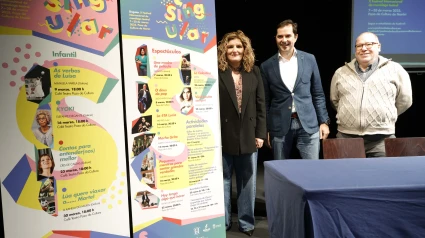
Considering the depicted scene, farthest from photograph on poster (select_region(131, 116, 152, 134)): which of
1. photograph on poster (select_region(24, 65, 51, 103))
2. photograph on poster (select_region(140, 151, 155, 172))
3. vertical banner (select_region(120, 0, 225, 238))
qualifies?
photograph on poster (select_region(24, 65, 51, 103))

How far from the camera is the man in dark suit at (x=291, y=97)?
9.05 feet

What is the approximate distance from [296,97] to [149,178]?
1.36 m

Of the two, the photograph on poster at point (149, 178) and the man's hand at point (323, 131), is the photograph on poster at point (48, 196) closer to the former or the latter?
the photograph on poster at point (149, 178)

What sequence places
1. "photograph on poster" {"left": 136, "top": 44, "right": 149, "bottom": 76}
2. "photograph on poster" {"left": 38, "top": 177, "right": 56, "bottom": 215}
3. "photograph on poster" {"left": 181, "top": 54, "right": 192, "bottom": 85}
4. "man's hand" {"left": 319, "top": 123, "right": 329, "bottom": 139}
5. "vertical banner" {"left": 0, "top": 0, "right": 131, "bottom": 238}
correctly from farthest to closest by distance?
"man's hand" {"left": 319, "top": 123, "right": 329, "bottom": 139}, "photograph on poster" {"left": 181, "top": 54, "right": 192, "bottom": 85}, "photograph on poster" {"left": 136, "top": 44, "right": 149, "bottom": 76}, "photograph on poster" {"left": 38, "top": 177, "right": 56, "bottom": 215}, "vertical banner" {"left": 0, "top": 0, "right": 131, "bottom": 238}

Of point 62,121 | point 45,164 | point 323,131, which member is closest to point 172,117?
point 62,121

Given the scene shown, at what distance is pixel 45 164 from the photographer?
1.85 meters

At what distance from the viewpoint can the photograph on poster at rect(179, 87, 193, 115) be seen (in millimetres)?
2209

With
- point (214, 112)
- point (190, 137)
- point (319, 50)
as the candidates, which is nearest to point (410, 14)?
point (319, 50)

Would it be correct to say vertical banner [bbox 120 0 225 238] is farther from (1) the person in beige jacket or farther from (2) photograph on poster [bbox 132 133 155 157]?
(1) the person in beige jacket

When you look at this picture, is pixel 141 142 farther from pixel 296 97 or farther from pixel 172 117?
pixel 296 97

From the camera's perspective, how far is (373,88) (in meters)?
2.70

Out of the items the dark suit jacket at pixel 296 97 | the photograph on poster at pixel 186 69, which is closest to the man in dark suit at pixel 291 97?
the dark suit jacket at pixel 296 97

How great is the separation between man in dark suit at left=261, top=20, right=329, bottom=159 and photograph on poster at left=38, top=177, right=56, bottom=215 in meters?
1.72

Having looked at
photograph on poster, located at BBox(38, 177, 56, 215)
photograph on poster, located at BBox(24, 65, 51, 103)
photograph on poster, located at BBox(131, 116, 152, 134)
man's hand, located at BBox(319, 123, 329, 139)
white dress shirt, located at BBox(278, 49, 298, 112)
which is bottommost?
photograph on poster, located at BBox(38, 177, 56, 215)
